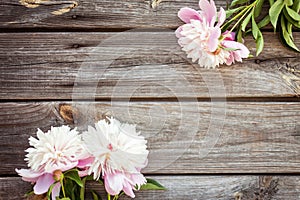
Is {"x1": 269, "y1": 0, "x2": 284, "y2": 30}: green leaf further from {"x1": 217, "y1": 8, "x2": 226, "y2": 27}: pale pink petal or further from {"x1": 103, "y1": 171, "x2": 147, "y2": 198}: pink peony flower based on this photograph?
{"x1": 103, "y1": 171, "x2": 147, "y2": 198}: pink peony flower

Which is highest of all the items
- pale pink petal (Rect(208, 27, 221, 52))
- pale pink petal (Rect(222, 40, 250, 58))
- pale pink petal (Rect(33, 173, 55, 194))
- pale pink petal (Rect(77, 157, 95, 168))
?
pale pink petal (Rect(208, 27, 221, 52))

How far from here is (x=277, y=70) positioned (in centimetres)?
112

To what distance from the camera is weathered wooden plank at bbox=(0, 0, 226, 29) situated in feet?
3.61

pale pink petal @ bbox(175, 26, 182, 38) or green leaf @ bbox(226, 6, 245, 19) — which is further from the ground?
green leaf @ bbox(226, 6, 245, 19)

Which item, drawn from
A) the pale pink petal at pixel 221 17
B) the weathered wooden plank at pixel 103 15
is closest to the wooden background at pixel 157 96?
the weathered wooden plank at pixel 103 15

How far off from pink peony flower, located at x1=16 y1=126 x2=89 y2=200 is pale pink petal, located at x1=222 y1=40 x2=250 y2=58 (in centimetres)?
35

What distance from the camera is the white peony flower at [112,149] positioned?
0.97m

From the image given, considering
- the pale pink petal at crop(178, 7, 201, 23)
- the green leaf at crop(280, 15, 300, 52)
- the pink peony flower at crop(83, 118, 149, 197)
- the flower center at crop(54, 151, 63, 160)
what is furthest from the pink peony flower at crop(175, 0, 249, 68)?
the flower center at crop(54, 151, 63, 160)

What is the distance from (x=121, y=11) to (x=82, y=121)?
26 centimetres

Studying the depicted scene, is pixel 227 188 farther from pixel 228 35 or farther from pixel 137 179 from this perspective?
pixel 228 35

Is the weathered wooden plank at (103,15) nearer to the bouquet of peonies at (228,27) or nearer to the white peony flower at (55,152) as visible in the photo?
the bouquet of peonies at (228,27)

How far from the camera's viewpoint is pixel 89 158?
3.32 ft

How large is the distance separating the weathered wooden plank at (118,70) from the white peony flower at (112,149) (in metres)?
0.14

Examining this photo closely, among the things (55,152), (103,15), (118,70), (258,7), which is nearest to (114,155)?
(55,152)
